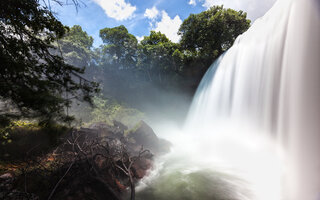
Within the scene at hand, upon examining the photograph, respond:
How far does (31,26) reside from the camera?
2.66 meters

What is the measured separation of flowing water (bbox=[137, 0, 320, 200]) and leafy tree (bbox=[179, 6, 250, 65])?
19.6 feet

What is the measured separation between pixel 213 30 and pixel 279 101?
43.7 feet

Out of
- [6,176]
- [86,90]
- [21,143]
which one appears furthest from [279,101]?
[21,143]

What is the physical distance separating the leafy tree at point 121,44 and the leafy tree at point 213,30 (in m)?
10.3

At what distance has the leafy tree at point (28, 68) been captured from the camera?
210cm

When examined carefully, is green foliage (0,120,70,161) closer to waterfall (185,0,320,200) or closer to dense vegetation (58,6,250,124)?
waterfall (185,0,320,200)

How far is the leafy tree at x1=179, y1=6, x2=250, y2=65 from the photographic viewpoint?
14781 mm

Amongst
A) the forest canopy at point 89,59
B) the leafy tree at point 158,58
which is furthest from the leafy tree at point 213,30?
the leafy tree at point 158,58

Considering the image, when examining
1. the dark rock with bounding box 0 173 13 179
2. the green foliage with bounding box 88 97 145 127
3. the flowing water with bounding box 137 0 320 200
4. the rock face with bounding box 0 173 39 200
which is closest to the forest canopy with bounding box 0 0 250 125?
the rock face with bounding box 0 173 39 200

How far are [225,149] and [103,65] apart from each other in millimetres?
25313

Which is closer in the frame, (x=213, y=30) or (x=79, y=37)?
(x=213, y=30)

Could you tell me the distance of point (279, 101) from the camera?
198 inches

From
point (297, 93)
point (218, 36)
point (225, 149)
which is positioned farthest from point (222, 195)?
point (218, 36)

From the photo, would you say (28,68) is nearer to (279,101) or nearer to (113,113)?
(279,101)
